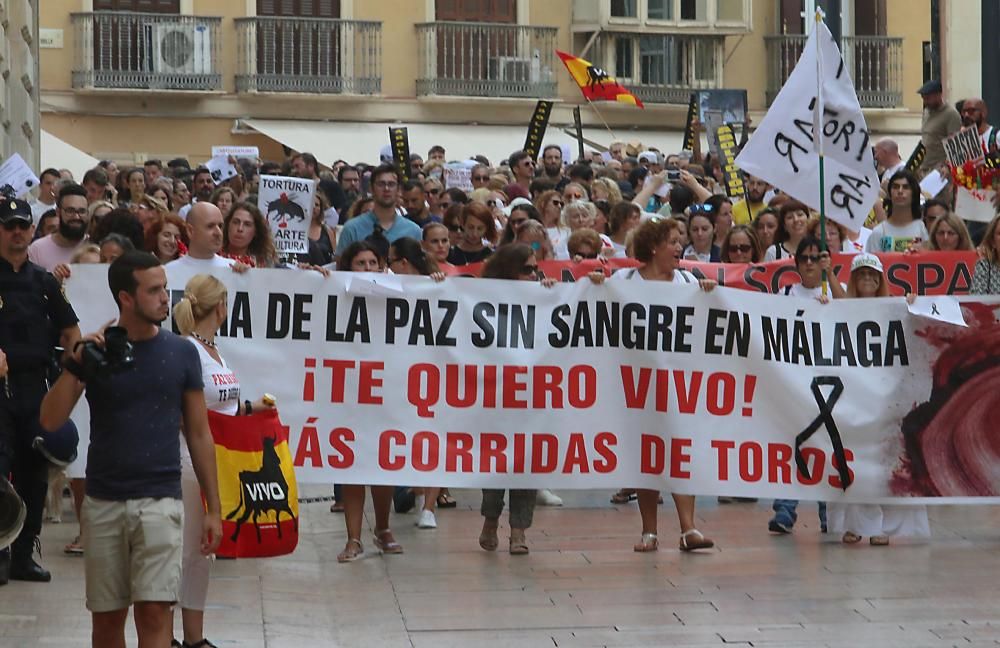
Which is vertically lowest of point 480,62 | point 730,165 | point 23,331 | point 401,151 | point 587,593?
point 587,593

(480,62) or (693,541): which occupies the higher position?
(480,62)

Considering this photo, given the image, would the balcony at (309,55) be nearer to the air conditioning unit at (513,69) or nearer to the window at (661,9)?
the air conditioning unit at (513,69)

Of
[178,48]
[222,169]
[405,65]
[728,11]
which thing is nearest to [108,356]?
[222,169]

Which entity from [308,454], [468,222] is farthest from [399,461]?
[468,222]

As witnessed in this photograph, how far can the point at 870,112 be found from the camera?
1658 inches

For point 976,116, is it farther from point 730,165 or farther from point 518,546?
point 518,546

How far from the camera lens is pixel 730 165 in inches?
765

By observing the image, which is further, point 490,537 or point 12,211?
point 490,537

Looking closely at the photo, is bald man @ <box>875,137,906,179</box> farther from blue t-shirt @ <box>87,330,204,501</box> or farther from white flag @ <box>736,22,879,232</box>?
blue t-shirt @ <box>87,330,204,501</box>

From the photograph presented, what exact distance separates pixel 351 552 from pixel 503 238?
434 centimetres

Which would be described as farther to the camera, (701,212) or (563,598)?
(701,212)

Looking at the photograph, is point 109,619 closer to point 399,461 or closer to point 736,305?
point 399,461

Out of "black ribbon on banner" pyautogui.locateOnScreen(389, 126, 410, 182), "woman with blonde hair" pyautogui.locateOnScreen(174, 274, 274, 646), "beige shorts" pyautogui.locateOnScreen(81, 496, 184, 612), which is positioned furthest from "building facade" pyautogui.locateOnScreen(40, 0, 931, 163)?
"beige shorts" pyautogui.locateOnScreen(81, 496, 184, 612)

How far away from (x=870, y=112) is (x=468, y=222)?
29378 millimetres
